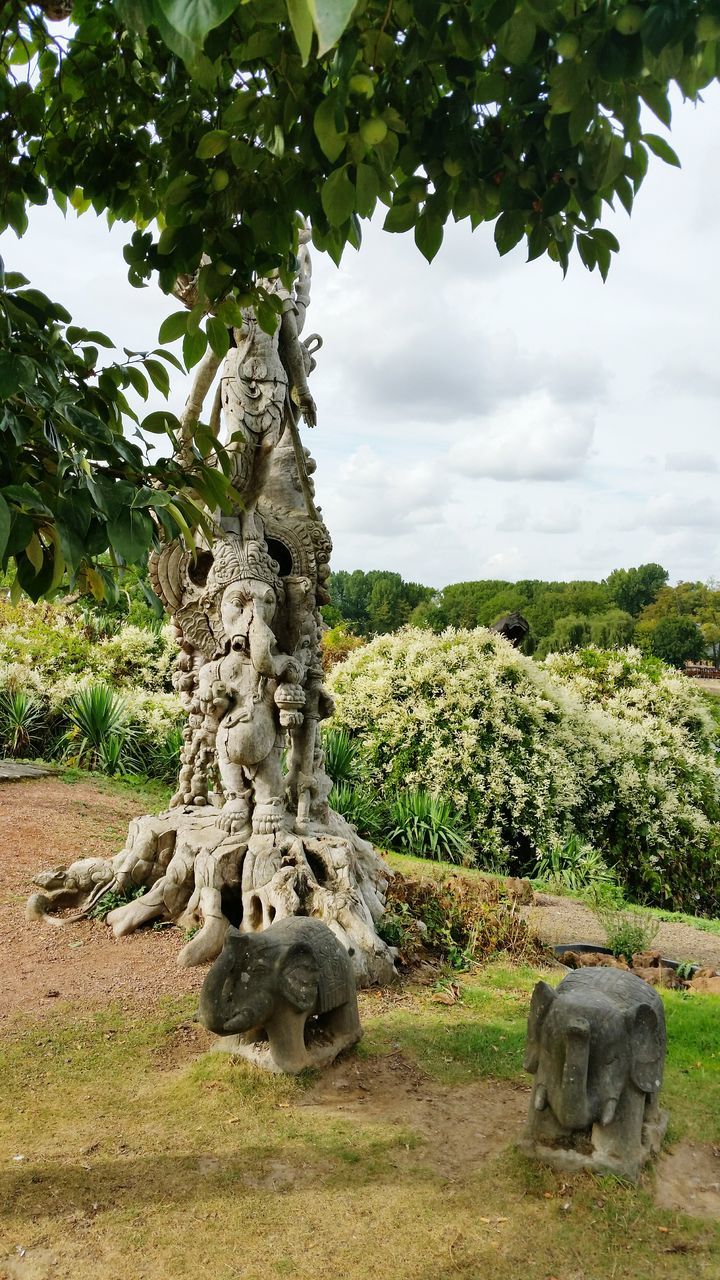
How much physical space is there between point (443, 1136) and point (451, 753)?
685cm

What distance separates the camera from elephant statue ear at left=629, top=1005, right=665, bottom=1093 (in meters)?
3.74

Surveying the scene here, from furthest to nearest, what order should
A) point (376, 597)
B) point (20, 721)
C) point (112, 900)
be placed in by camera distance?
1. point (376, 597)
2. point (20, 721)
3. point (112, 900)

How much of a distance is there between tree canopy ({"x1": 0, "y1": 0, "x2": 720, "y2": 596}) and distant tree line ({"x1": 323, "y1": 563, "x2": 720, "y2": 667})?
33367 millimetres

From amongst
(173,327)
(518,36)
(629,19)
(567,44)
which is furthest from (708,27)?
(173,327)

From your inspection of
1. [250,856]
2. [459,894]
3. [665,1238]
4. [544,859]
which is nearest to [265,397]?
[250,856]

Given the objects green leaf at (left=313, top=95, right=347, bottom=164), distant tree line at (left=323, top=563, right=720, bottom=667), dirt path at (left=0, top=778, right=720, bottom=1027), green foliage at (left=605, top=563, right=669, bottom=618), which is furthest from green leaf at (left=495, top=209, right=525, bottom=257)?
green foliage at (left=605, top=563, right=669, bottom=618)

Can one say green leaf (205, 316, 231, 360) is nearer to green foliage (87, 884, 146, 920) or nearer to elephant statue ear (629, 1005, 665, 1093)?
elephant statue ear (629, 1005, 665, 1093)

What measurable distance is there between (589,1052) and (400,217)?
126 inches

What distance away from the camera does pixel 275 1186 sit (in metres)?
3.61

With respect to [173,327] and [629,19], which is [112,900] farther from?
[629,19]

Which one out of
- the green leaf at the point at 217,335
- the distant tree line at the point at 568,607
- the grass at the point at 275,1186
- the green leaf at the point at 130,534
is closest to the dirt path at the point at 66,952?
the grass at the point at 275,1186

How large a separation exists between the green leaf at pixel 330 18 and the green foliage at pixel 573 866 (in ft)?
31.2

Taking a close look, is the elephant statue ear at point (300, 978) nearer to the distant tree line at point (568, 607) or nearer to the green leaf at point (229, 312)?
the green leaf at point (229, 312)

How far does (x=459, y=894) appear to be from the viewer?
716cm
